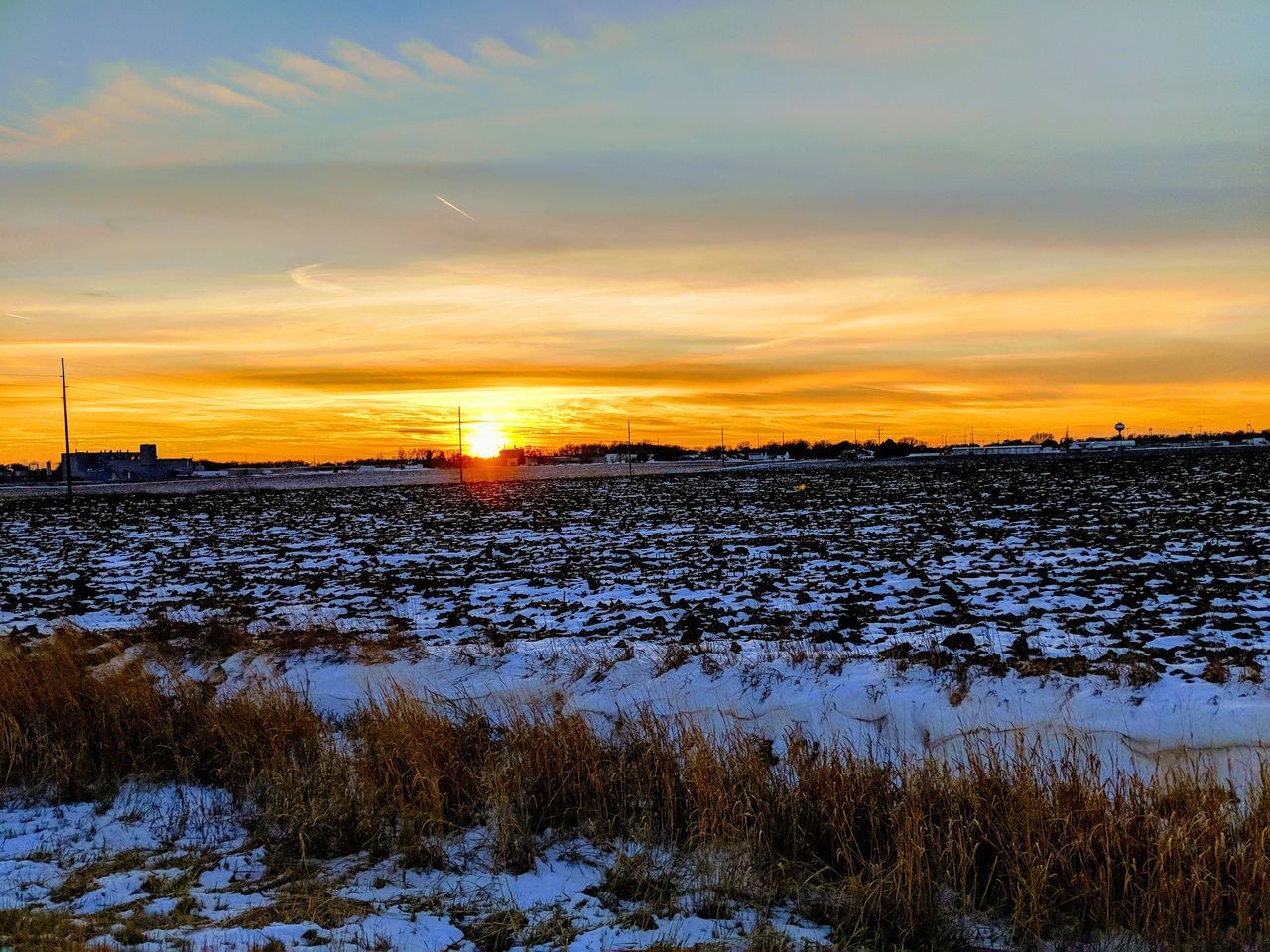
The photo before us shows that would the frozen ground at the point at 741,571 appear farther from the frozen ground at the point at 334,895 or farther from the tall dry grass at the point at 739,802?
the frozen ground at the point at 334,895

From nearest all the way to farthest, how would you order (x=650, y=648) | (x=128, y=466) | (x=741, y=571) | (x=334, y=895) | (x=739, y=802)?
(x=334, y=895) < (x=739, y=802) < (x=650, y=648) < (x=741, y=571) < (x=128, y=466)

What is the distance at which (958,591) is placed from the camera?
50.7 ft

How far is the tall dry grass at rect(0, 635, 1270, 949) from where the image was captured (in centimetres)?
621

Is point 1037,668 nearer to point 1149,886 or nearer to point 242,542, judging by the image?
point 1149,886

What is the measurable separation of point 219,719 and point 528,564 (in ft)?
39.7

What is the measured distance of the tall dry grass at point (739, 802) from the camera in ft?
20.4

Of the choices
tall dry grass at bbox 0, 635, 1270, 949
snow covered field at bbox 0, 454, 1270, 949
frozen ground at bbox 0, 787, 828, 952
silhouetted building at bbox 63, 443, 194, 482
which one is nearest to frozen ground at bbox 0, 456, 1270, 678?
snow covered field at bbox 0, 454, 1270, 949

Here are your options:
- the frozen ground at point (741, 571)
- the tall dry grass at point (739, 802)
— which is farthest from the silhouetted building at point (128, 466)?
the tall dry grass at point (739, 802)

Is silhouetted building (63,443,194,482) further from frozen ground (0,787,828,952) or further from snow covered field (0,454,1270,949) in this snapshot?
frozen ground (0,787,828,952)

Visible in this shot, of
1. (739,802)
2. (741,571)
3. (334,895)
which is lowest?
(334,895)

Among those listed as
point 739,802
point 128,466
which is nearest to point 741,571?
point 739,802

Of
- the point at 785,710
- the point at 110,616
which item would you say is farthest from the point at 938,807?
the point at 110,616

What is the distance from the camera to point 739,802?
7.28 metres

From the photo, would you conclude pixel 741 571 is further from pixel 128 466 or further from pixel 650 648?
pixel 128 466
